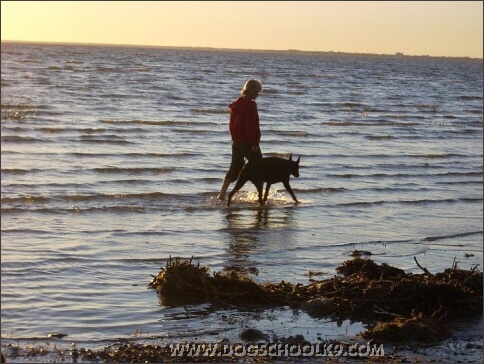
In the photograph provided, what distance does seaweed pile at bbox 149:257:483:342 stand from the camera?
8352 mm

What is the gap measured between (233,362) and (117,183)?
389 inches

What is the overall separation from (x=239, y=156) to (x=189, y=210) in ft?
3.87

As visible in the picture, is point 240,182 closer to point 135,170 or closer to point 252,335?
point 135,170

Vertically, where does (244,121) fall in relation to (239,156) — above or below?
above

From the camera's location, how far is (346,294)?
8633 mm

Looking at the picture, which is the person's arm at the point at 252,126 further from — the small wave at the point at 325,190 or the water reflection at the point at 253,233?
the small wave at the point at 325,190

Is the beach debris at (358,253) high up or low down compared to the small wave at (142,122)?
down

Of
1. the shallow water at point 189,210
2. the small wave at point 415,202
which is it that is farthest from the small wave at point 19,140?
the small wave at point 415,202

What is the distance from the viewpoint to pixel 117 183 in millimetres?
16422

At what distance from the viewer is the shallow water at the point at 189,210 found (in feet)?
27.2

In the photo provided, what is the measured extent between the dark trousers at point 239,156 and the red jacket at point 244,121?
0.39ft

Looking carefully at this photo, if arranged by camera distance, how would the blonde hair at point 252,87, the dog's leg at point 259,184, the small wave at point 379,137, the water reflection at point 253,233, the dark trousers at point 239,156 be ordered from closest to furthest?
the water reflection at point 253,233 → the blonde hair at point 252,87 → the dark trousers at point 239,156 → the dog's leg at point 259,184 → the small wave at point 379,137

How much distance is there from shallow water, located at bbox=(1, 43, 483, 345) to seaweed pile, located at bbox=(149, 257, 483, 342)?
9.5 inches

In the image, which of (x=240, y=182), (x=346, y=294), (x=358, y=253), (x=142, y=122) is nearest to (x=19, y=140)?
(x=142, y=122)
